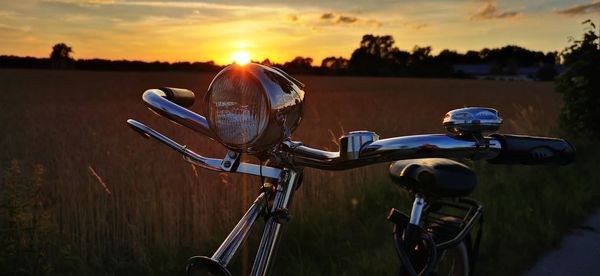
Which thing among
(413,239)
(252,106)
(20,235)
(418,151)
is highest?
(252,106)

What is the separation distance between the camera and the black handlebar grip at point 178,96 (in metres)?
1.86

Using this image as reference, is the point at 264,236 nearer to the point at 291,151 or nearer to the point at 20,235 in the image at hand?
the point at 291,151

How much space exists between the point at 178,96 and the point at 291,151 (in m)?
0.58

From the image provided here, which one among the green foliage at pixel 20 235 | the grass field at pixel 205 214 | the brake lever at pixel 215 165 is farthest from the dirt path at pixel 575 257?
the green foliage at pixel 20 235

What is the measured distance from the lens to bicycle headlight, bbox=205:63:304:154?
1239mm

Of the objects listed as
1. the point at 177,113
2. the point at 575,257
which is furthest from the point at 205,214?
the point at 177,113

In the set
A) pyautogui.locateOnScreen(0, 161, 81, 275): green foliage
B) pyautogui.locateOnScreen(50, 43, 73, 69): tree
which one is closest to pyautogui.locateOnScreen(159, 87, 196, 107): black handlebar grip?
pyautogui.locateOnScreen(0, 161, 81, 275): green foliage

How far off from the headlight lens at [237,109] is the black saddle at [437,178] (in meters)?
0.58

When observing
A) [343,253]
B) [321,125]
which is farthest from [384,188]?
[321,125]

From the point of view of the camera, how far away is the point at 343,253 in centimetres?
492

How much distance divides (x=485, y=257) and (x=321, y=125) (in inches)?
372

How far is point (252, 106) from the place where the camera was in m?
1.26

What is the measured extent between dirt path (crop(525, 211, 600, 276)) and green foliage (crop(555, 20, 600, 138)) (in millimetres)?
6109

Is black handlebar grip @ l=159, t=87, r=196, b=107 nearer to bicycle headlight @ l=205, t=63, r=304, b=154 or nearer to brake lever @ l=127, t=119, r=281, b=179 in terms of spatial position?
brake lever @ l=127, t=119, r=281, b=179
